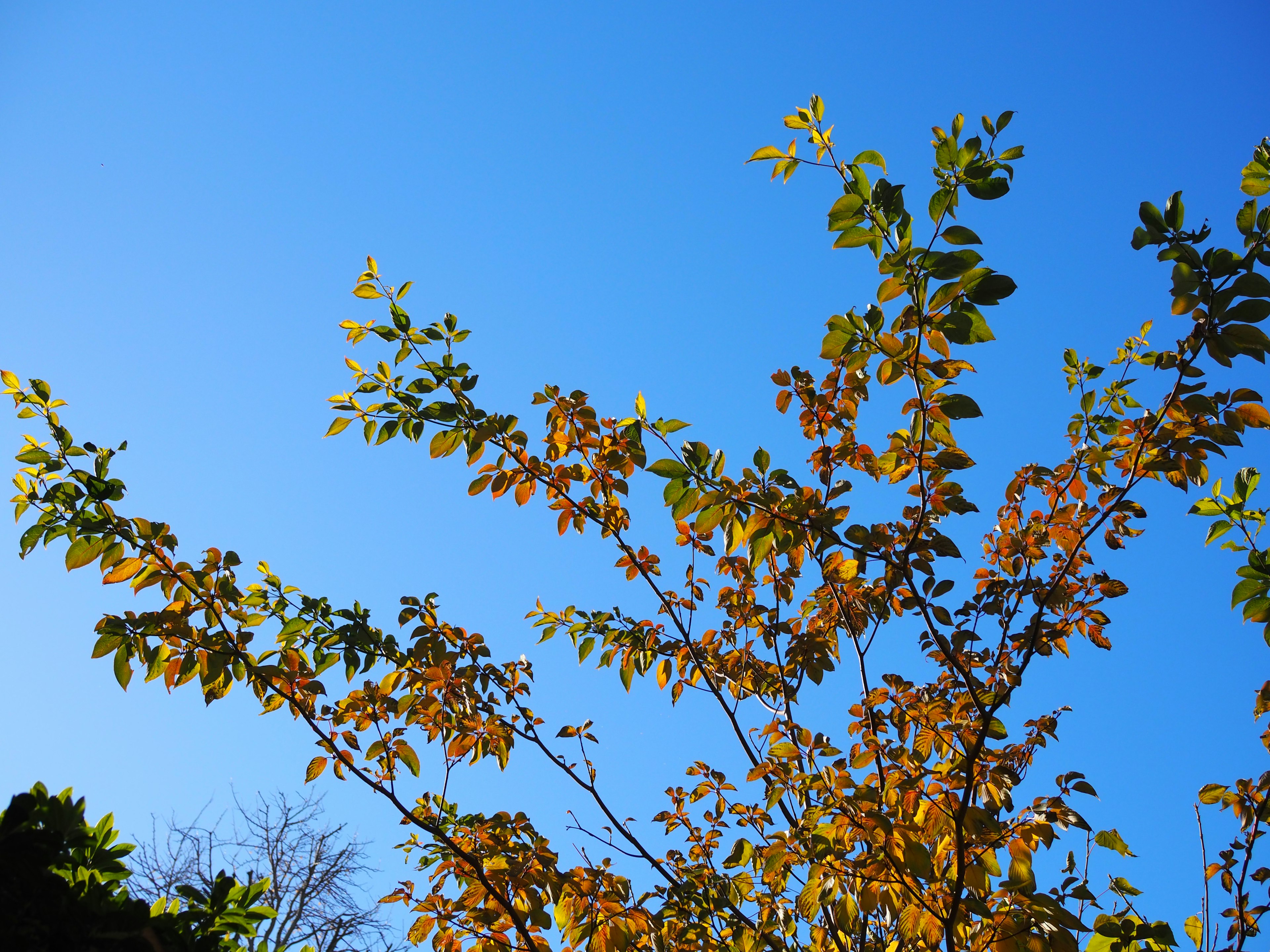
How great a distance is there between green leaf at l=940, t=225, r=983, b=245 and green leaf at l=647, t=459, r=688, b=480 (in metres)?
0.80

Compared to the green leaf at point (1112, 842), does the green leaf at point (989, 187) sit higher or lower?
higher

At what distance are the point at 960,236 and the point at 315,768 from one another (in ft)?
7.50

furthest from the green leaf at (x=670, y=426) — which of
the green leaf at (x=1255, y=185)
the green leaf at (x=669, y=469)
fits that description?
the green leaf at (x=1255, y=185)

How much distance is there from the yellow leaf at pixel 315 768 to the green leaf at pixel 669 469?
1.39m

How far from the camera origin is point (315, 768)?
7.67 feet

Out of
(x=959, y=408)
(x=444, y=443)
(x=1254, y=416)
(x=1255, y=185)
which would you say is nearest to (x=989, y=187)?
(x=959, y=408)

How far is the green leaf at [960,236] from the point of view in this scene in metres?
1.57

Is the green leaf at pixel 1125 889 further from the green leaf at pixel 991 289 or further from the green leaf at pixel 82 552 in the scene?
the green leaf at pixel 82 552

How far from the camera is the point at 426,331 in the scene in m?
2.46

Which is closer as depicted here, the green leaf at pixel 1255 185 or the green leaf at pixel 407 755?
the green leaf at pixel 1255 185

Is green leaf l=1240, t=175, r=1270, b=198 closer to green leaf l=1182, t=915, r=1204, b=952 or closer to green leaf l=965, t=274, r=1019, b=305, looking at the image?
green leaf l=965, t=274, r=1019, b=305

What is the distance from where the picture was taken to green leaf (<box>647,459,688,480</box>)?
6.41ft

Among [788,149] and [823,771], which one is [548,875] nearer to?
[823,771]

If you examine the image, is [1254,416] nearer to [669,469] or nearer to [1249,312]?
[1249,312]
